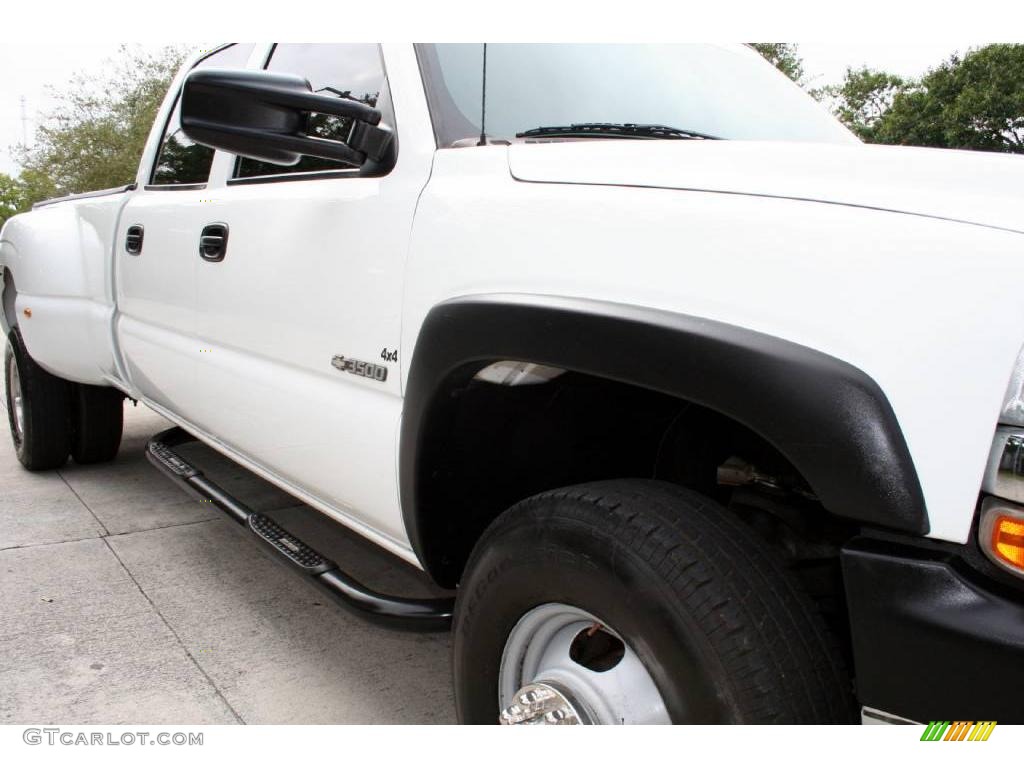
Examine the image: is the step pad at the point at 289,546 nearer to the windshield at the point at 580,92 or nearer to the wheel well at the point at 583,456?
the wheel well at the point at 583,456

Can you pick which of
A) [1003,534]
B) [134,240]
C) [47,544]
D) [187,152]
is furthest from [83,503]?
[1003,534]

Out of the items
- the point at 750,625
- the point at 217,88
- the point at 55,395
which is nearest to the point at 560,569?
the point at 750,625

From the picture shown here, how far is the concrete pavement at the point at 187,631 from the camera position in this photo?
247 centimetres

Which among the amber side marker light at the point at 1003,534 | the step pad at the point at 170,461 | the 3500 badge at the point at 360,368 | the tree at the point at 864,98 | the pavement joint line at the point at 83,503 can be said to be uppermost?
the tree at the point at 864,98

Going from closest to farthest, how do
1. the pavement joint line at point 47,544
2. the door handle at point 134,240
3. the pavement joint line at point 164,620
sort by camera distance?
the pavement joint line at point 164,620
the door handle at point 134,240
the pavement joint line at point 47,544

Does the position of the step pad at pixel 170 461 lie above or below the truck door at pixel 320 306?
below

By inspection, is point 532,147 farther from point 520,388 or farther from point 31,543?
point 31,543

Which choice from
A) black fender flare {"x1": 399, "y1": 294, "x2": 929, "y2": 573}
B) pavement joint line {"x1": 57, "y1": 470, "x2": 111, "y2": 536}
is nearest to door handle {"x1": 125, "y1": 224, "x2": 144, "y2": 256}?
pavement joint line {"x1": 57, "y1": 470, "x2": 111, "y2": 536}

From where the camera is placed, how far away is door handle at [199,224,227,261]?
2.68 m

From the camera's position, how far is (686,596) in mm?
1300

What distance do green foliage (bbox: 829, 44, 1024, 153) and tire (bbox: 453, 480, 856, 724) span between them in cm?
618

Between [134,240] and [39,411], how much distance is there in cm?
164

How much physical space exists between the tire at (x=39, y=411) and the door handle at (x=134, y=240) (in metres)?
1.32

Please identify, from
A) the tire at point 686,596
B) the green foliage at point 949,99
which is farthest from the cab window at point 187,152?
the green foliage at point 949,99
